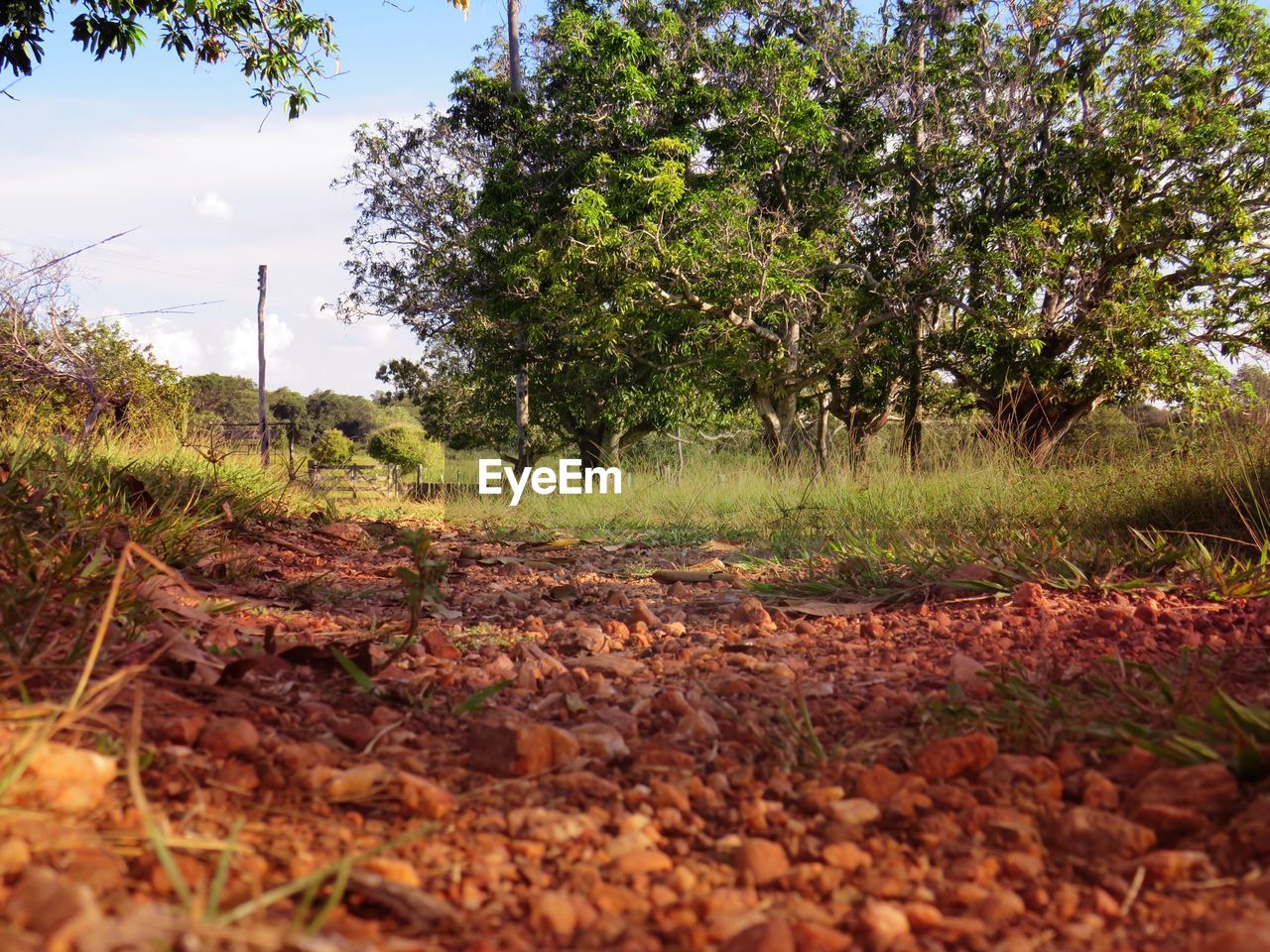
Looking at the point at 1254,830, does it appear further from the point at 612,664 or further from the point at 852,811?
the point at 612,664

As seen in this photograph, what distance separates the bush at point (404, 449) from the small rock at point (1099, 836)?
94.7ft

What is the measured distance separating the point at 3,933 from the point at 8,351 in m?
10.2

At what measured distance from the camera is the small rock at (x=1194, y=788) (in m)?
1.19

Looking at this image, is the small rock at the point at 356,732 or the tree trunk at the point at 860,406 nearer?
the small rock at the point at 356,732

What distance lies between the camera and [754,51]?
15.0 m

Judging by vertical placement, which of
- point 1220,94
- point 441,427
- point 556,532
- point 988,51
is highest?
point 988,51

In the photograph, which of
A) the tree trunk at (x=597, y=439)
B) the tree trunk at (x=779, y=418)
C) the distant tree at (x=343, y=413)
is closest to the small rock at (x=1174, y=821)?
the tree trunk at (x=779, y=418)

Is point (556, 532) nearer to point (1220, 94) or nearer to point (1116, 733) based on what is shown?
point (1116, 733)

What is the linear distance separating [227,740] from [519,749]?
0.40m

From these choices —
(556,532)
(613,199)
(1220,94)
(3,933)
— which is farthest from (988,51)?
(3,933)

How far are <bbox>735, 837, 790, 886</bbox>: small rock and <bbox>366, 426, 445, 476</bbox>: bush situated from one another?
28.8m

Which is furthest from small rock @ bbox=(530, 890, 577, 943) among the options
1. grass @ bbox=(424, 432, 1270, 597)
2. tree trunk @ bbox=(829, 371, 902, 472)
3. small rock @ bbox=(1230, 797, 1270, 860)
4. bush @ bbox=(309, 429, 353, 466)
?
bush @ bbox=(309, 429, 353, 466)

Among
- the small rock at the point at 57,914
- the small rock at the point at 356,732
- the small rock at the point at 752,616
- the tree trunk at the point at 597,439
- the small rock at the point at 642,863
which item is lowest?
the small rock at the point at 752,616

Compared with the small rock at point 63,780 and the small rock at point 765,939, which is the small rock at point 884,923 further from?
the small rock at point 63,780
